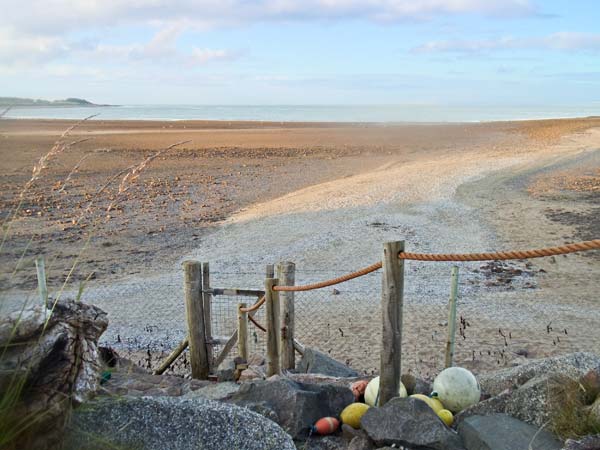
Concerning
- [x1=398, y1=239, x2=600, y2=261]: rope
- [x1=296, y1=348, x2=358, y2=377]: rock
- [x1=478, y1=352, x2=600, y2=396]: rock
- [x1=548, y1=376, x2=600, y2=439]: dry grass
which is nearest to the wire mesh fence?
[x1=296, y1=348, x2=358, y2=377]: rock

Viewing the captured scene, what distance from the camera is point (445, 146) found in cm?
4684

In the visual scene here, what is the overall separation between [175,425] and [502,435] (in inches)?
83.4

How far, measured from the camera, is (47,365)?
3773 millimetres

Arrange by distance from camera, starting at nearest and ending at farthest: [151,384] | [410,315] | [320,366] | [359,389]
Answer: [359,389]
[151,384]
[320,366]
[410,315]

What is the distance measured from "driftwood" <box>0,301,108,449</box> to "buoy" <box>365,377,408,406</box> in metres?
2.14

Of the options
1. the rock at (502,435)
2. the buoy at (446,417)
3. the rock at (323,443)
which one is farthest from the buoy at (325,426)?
the rock at (502,435)

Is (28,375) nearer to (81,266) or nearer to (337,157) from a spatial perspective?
(81,266)

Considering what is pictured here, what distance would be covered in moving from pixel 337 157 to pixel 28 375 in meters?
35.2

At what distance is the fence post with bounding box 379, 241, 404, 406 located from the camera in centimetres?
482

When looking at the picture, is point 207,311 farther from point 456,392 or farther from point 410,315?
point 410,315

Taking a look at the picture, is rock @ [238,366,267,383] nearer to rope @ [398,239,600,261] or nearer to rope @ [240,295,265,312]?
rope @ [240,295,265,312]

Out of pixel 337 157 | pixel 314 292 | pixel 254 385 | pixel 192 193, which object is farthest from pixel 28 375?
pixel 337 157

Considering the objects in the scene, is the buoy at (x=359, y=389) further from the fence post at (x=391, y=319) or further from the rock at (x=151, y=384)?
the rock at (x=151, y=384)

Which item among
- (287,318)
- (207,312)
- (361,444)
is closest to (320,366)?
(287,318)
